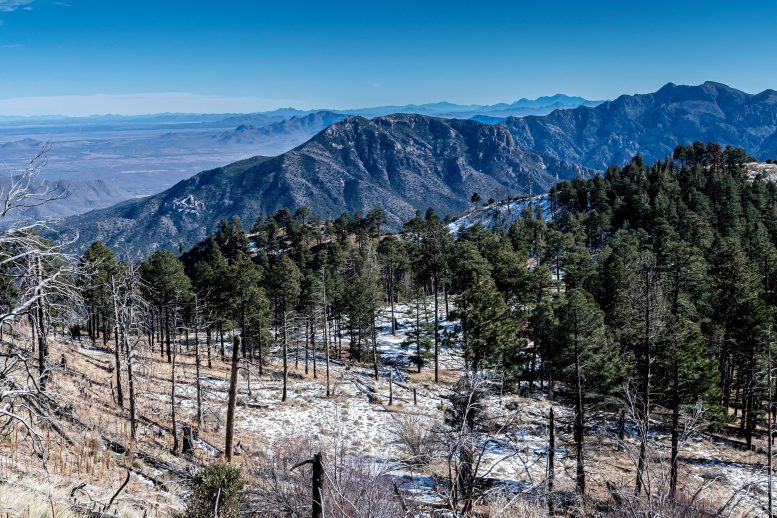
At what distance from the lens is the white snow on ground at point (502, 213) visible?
14088cm

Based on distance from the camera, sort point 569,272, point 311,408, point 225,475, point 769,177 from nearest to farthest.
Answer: point 225,475 < point 311,408 < point 569,272 < point 769,177

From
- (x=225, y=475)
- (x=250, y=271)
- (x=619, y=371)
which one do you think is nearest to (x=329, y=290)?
(x=250, y=271)

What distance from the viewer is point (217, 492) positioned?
35.9ft

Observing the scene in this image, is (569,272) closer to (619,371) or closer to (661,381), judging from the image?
(619,371)

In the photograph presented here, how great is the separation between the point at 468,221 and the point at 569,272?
9874cm

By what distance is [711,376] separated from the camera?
1120 inches

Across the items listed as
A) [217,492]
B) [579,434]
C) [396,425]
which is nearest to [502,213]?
[396,425]

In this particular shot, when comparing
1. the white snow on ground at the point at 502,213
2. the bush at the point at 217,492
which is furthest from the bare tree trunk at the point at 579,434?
the white snow on ground at the point at 502,213

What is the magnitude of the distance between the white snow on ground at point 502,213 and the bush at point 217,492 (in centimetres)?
12936

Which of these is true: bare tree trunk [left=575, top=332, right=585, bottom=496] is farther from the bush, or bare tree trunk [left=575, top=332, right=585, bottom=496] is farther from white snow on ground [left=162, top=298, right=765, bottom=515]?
the bush

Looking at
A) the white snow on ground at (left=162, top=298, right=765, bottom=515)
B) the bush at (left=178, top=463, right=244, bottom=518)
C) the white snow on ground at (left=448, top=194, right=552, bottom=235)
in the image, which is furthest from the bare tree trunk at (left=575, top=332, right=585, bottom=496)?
the white snow on ground at (left=448, top=194, right=552, bottom=235)

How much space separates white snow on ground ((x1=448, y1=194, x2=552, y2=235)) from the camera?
141 meters

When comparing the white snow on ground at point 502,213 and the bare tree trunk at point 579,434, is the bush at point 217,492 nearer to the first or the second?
the bare tree trunk at point 579,434

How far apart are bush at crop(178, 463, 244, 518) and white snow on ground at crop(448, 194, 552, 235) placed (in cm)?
12936
